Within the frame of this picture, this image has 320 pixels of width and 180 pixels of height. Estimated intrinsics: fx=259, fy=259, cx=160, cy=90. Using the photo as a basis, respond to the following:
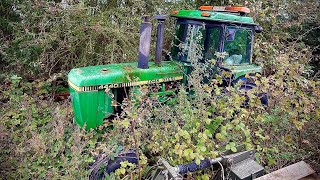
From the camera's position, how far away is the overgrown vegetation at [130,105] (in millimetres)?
2619

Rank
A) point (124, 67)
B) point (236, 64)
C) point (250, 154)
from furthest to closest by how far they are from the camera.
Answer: point (236, 64) → point (124, 67) → point (250, 154)

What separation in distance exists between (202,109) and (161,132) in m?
0.49

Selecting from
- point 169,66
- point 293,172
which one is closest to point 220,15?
point 169,66

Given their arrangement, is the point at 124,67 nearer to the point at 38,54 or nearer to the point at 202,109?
the point at 202,109

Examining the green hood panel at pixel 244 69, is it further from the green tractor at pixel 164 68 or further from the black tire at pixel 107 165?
the black tire at pixel 107 165

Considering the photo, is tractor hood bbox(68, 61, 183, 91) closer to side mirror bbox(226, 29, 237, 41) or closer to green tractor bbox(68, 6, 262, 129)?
green tractor bbox(68, 6, 262, 129)

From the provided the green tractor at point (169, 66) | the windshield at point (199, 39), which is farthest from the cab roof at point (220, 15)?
the windshield at point (199, 39)

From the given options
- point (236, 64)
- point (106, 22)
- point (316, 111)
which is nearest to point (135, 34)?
point (106, 22)

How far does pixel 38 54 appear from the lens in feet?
16.3

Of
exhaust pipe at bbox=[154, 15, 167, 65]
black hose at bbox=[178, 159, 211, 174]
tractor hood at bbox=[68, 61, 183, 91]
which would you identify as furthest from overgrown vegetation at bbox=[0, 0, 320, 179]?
exhaust pipe at bbox=[154, 15, 167, 65]

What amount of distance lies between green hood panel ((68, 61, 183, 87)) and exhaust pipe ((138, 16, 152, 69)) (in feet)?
0.39

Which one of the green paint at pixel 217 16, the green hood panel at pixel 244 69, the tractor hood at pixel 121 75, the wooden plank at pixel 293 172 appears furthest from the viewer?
the green hood panel at pixel 244 69

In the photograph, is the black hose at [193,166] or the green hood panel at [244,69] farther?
the green hood panel at [244,69]

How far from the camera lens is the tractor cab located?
144 inches
